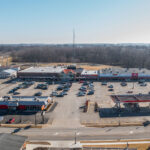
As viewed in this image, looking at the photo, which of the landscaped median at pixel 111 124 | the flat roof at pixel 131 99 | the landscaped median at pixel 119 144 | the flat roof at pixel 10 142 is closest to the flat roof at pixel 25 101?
the landscaped median at pixel 111 124

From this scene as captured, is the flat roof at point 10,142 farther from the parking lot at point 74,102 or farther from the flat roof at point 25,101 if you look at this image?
the flat roof at point 25,101

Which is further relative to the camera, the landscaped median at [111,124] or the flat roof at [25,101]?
the flat roof at [25,101]

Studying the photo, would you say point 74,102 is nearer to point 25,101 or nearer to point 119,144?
point 25,101

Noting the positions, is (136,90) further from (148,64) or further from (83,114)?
(148,64)

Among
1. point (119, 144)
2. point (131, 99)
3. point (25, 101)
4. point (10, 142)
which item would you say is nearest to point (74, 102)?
point (25, 101)

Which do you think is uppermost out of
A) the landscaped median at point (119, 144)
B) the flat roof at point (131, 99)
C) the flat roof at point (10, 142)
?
the flat roof at point (131, 99)

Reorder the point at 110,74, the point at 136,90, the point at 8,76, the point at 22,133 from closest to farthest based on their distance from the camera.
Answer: the point at 22,133, the point at 136,90, the point at 110,74, the point at 8,76

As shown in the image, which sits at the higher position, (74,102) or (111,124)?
(74,102)

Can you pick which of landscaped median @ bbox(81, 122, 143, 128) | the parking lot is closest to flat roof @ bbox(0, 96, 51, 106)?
the parking lot

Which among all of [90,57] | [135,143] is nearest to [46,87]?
[135,143]
